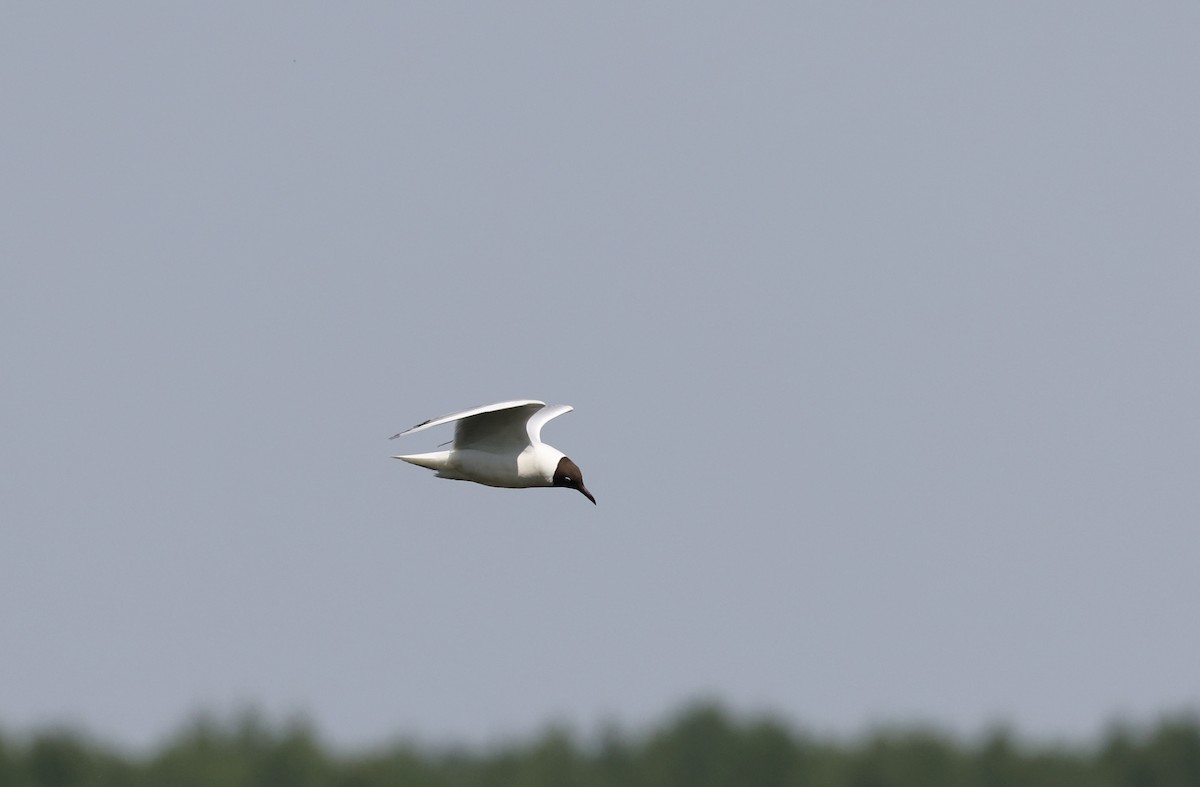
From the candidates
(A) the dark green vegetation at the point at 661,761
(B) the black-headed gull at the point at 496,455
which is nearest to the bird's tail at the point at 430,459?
(B) the black-headed gull at the point at 496,455

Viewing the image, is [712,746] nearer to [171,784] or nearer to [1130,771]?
[1130,771]

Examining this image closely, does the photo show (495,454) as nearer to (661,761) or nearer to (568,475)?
(568,475)

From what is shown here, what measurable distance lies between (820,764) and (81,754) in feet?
60.9

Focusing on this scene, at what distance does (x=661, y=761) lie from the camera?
194 ft

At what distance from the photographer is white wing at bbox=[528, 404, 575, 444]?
90.3ft

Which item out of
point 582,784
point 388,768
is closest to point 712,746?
point 582,784

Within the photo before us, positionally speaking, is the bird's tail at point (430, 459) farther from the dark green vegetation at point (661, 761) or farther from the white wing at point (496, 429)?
the dark green vegetation at point (661, 761)

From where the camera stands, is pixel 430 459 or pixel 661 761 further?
pixel 661 761

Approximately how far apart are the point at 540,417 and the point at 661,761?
106 ft

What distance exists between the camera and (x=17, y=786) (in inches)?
1754

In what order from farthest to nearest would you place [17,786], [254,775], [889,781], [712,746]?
[712,746] < [889,781] < [254,775] < [17,786]

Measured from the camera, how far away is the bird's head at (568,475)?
27.3m

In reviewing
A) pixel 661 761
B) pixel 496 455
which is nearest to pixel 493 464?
pixel 496 455

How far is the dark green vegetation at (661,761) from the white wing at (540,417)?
19447 millimetres
